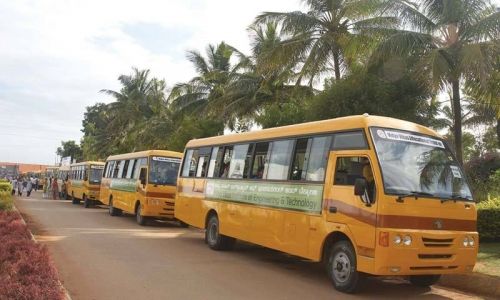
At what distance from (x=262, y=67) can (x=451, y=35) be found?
751 centimetres

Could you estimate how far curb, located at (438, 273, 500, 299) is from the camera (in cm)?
859

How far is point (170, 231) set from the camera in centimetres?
1719

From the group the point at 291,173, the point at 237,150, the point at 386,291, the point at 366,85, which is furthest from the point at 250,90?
the point at 386,291

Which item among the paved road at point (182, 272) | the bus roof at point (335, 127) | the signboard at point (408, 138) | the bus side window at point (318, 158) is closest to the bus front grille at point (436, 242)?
the paved road at point (182, 272)

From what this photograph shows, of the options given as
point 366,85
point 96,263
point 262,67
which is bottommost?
point 96,263

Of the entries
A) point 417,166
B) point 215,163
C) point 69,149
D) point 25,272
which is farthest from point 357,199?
point 69,149

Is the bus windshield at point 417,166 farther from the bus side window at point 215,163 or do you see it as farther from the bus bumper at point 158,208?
the bus bumper at point 158,208

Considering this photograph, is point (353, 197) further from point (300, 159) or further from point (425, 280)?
point (425, 280)

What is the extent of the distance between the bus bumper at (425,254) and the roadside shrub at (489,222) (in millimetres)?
4279

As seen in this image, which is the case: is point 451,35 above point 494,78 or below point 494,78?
above

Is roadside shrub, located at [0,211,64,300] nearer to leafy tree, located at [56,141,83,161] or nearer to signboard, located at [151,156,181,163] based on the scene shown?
signboard, located at [151,156,181,163]

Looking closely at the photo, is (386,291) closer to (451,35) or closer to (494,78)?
(494,78)

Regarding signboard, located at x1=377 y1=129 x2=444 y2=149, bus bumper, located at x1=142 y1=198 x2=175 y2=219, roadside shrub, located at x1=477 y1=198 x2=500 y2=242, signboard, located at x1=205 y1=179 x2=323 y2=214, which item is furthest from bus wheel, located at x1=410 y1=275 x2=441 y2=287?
bus bumper, located at x1=142 y1=198 x2=175 y2=219

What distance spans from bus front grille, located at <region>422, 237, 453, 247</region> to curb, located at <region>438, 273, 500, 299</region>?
3.93 ft
